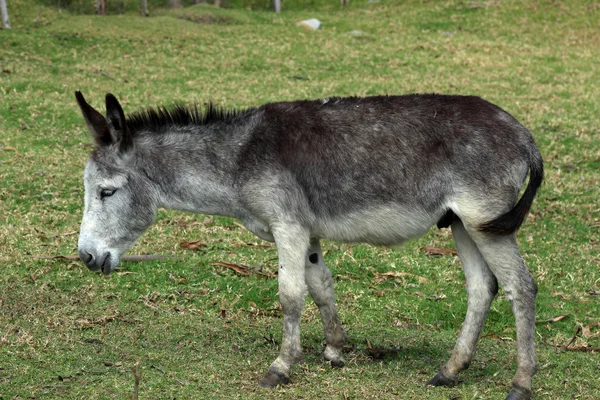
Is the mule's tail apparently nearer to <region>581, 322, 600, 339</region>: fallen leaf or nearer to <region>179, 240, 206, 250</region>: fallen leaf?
<region>581, 322, 600, 339</region>: fallen leaf

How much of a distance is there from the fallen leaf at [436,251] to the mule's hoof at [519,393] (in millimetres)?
4802

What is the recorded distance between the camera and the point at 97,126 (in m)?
7.23

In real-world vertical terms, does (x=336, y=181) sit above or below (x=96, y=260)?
above

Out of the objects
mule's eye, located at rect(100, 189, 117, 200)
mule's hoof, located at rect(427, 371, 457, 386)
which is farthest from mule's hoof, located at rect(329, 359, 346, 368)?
mule's eye, located at rect(100, 189, 117, 200)

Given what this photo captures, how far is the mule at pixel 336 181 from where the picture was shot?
688cm

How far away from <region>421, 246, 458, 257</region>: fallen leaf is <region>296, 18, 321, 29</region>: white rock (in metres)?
22.8

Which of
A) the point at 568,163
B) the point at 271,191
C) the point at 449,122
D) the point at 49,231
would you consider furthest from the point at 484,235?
the point at 568,163

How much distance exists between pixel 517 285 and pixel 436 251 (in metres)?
4.70

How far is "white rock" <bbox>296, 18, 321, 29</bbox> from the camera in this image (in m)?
33.2

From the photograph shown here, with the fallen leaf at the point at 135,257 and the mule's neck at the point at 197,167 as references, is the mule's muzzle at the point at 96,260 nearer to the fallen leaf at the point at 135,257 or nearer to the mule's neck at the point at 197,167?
the mule's neck at the point at 197,167

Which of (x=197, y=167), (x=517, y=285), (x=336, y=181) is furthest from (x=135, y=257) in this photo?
(x=517, y=285)

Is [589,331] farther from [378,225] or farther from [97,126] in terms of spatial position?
[97,126]

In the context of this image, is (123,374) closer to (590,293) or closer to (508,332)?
(508,332)

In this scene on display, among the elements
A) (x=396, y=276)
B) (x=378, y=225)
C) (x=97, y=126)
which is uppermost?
(x=97, y=126)
